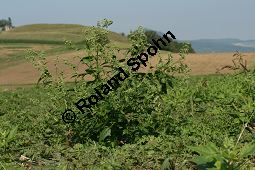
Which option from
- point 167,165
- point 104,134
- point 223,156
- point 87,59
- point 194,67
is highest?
point 87,59

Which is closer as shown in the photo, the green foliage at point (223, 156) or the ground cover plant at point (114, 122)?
the green foliage at point (223, 156)

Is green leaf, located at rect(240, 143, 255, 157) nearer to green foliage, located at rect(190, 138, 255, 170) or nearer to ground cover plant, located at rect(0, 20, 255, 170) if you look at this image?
green foliage, located at rect(190, 138, 255, 170)

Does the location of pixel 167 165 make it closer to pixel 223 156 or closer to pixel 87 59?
pixel 223 156

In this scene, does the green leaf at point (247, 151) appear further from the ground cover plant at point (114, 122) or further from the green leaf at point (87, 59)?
the green leaf at point (87, 59)

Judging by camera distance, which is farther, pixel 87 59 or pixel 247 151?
pixel 87 59

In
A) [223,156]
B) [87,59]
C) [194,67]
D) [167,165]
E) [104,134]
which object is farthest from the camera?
[194,67]

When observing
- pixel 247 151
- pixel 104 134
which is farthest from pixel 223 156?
pixel 104 134

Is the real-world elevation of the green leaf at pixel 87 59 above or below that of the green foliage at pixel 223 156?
above

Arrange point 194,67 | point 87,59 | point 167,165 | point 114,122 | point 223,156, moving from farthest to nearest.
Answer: point 194,67
point 87,59
point 114,122
point 167,165
point 223,156

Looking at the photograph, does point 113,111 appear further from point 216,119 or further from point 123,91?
point 216,119

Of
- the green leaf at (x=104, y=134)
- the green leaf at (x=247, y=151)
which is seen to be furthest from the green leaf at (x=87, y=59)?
the green leaf at (x=247, y=151)

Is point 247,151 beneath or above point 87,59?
beneath

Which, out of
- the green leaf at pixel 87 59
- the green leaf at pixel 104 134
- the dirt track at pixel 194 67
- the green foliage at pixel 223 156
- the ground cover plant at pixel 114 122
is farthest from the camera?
the dirt track at pixel 194 67

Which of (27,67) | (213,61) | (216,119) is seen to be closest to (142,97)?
(216,119)
